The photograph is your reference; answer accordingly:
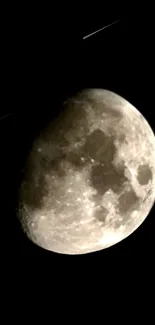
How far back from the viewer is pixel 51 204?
2625 mm

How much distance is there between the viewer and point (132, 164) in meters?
2.64

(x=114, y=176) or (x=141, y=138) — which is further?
(x=141, y=138)

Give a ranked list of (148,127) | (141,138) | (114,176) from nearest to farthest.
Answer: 1. (114,176)
2. (141,138)
3. (148,127)

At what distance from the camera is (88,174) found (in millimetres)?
2547

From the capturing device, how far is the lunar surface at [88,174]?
8.37 feet

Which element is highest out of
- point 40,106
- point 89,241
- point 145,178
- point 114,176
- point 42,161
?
point 40,106

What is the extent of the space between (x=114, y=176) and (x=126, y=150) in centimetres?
19

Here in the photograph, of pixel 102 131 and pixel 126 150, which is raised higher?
pixel 102 131

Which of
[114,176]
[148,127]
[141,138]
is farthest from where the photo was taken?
[148,127]

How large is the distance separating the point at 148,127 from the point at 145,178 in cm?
43

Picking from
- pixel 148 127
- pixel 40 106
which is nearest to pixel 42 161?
pixel 40 106

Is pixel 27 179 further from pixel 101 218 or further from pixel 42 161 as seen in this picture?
pixel 101 218

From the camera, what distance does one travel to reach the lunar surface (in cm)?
255

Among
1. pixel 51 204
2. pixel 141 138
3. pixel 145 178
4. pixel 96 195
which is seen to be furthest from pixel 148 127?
pixel 51 204
